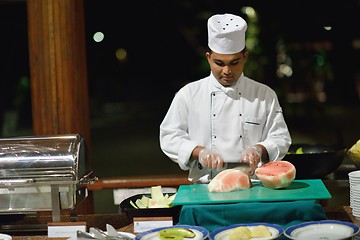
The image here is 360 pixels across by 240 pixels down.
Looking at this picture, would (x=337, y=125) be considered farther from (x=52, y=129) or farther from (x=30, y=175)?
(x=30, y=175)

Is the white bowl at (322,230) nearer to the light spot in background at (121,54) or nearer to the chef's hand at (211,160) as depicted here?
the chef's hand at (211,160)

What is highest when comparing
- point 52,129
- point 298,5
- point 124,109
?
point 298,5

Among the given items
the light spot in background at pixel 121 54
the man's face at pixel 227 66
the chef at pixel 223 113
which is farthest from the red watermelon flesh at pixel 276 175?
the light spot in background at pixel 121 54

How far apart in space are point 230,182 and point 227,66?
2.55ft

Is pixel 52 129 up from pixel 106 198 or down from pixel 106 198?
up

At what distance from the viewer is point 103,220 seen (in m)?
3.31

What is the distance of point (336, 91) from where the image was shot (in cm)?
2011

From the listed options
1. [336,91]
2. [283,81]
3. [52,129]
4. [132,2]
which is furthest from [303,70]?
[52,129]

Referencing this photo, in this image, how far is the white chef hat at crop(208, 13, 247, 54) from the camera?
3.43 meters

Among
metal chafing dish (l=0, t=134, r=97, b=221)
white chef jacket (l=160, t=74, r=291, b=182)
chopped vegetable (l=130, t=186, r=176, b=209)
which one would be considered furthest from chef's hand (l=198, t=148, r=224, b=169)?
metal chafing dish (l=0, t=134, r=97, b=221)

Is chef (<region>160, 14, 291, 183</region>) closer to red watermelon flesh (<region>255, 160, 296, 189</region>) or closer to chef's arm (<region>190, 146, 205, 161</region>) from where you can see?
chef's arm (<region>190, 146, 205, 161</region>)

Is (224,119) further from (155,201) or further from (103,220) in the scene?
(103,220)

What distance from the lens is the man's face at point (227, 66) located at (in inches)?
135

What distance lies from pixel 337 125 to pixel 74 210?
13.7 meters
